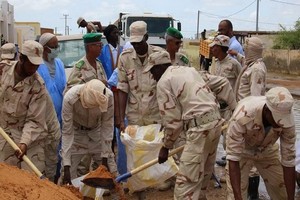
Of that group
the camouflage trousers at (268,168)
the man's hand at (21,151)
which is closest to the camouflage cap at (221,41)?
the camouflage trousers at (268,168)

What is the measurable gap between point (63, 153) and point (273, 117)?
7.28 ft

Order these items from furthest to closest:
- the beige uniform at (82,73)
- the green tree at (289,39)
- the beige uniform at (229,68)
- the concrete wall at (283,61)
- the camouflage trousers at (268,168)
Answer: the green tree at (289,39)
the concrete wall at (283,61)
the beige uniform at (229,68)
the beige uniform at (82,73)
the camouflage trousers at (268,168)

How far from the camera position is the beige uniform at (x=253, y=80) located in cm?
577

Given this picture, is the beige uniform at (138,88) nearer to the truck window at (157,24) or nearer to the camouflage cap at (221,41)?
the camouflage cap at (221,41)

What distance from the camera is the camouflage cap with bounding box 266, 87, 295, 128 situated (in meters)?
3.75

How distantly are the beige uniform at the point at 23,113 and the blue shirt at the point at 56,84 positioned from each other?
1.21 meters

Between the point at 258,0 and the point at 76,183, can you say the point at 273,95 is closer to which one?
the point at 76,183

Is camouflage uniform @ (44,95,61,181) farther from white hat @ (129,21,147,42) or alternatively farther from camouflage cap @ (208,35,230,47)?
camouflage cap @ (208,35,230,47)

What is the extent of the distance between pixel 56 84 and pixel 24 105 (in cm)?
149

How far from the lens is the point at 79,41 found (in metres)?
10.0

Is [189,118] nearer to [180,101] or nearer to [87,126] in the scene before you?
[180,101]


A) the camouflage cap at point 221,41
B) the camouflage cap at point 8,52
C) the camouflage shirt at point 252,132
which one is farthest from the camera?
the camouflage cap at point 8,52

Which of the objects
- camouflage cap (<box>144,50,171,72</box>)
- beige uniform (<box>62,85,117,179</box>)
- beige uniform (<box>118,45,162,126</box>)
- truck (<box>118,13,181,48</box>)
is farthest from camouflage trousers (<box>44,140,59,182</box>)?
truck (<box>118,13,181,48</box>)

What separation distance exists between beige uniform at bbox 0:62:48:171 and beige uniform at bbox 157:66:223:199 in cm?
130
